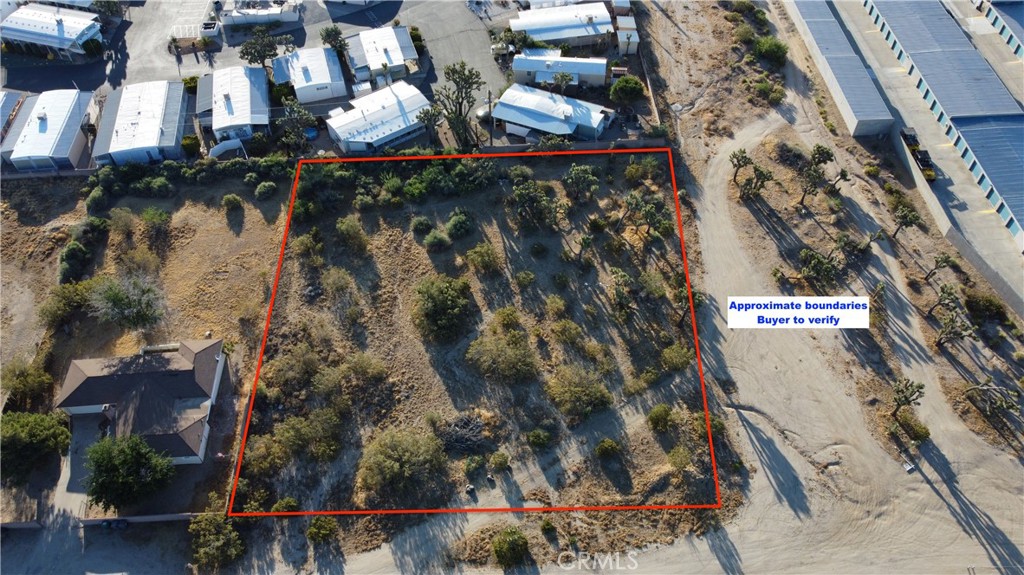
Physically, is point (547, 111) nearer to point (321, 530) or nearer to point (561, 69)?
point (561, 69)

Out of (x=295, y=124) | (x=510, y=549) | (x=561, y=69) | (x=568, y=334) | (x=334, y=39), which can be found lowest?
(x=510, y=549)

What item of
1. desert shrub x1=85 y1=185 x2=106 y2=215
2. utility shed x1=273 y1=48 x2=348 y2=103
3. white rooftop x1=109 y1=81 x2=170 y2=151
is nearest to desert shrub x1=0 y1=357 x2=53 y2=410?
desert shrub x1=85 y1=185 x2=106 y2=215

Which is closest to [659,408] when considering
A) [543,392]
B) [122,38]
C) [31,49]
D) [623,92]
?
[543,392]

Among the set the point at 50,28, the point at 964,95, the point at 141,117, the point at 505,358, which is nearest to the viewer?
the point at 505,358

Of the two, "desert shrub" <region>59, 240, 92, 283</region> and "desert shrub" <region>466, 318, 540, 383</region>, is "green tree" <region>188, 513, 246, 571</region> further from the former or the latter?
"desert shrub" <region>59, 240, 92, 283</region>

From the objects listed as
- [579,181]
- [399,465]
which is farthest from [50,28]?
[399,465]

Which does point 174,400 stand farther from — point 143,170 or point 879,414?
point 879,414
